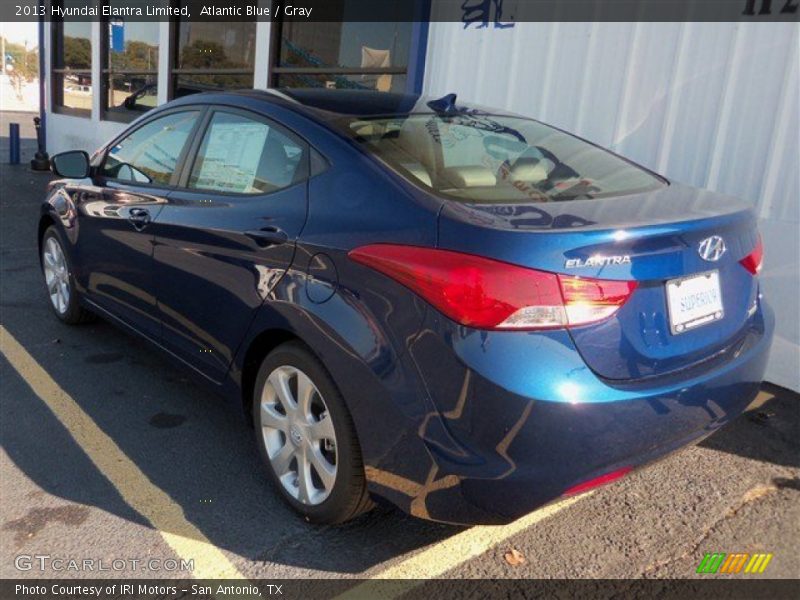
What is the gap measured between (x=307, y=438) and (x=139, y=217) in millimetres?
1641

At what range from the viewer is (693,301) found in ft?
7.53

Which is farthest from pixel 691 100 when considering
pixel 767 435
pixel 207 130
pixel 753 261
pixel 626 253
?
pixel 207 130

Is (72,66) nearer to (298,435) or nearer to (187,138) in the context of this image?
(187,138)

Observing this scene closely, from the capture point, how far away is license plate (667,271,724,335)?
222cm

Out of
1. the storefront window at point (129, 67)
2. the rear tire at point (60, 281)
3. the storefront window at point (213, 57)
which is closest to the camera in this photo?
the rear tire at point (60, 281)

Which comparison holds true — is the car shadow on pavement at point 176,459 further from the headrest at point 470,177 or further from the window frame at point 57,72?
the window frame at point 57,72

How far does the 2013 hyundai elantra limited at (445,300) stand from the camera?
2.03 m

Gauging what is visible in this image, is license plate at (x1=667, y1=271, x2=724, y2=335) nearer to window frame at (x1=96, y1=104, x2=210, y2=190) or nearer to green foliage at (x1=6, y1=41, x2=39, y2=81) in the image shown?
window frame at (x1=96, y1=104, x2=210, y2=190)

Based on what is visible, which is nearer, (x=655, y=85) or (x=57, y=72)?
(x=655, y=85)

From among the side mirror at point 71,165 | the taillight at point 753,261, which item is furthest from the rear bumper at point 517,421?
the side mirror at point 71,165

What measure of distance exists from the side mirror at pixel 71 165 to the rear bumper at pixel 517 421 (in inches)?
117

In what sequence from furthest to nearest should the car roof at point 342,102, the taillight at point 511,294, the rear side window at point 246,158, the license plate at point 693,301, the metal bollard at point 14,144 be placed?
the metal bollard at point 14,144 < the car roof at point 342,102 < the rear side window at point 246,158 < the license plate at point 693,301 < the taillight at point 511,294

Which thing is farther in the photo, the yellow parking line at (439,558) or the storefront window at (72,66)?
the storefront window at (72,66)

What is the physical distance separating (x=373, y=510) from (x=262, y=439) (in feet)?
1.74
